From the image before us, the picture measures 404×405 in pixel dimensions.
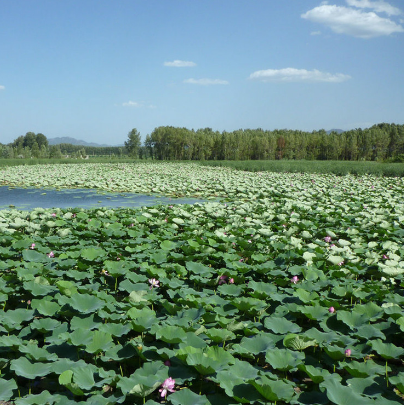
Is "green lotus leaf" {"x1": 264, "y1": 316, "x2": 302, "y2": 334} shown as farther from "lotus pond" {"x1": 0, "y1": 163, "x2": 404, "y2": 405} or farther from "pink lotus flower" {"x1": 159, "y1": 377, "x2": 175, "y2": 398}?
"pink lotus flower" {"x1": 159, "y1": 377, "x2": 175, "y2": 398}

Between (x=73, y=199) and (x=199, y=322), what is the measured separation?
8106 mm

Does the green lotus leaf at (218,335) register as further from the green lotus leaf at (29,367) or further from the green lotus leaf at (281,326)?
the green lotus leaf at (29,367)

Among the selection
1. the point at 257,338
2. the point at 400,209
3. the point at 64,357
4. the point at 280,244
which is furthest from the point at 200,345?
the point at 400,209

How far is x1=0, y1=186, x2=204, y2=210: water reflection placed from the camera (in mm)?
8766

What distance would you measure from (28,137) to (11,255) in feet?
304

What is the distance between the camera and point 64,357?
214 centimetres

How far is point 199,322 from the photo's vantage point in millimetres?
2512

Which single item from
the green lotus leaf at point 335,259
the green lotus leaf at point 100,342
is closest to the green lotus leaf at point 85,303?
the green lotus leaf at point 100,342

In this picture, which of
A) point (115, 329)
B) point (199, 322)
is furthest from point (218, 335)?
point (115, 329)

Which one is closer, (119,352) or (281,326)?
(119,352)

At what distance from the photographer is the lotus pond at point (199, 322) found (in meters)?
1.81

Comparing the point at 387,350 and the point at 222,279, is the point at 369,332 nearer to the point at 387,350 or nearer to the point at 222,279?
the point at 387,350

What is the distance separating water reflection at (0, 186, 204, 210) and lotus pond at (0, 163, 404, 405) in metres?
3.86

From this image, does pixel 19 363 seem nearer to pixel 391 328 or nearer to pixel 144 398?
pixel 144 398
